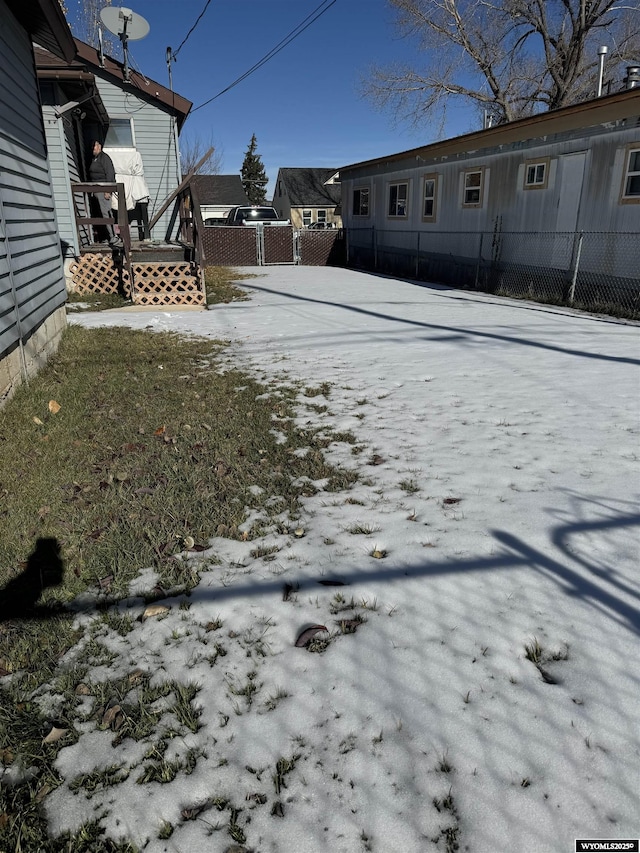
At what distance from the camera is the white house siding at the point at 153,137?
588 inches

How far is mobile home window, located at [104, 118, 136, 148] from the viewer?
→ 1525 cm

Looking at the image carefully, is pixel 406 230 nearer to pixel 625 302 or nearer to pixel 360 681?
pixel 625 302

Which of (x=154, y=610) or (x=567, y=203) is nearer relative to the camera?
Result: (x=154, y=610)

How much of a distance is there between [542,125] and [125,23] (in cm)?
1022

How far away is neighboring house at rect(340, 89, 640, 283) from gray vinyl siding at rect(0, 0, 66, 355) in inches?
376

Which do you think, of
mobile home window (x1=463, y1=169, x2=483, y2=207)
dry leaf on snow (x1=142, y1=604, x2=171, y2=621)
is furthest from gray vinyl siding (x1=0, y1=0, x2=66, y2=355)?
mobile home window (x1=463, y1=169, x2=483, y2=207)

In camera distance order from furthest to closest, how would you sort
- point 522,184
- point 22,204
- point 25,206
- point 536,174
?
point 522,184, point 536,174, point 25,206, point 22,204

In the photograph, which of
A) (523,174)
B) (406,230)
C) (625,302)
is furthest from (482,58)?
(625,302)

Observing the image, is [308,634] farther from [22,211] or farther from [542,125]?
[542,125]

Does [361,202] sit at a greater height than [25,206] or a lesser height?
greater

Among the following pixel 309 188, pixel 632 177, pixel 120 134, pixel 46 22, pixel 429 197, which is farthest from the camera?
pixel 309 188

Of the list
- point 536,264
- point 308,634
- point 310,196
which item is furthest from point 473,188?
point 310,196

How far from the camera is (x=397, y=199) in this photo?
19.0 metres

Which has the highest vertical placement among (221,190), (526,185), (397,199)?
(221,190)
